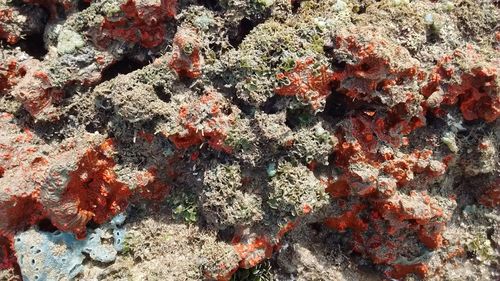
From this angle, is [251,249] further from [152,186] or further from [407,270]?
[407,270]

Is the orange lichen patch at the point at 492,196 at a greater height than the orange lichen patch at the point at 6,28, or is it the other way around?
the orange lichen patch at the point at 6,28

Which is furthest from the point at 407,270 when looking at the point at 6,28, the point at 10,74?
the point at 6,28

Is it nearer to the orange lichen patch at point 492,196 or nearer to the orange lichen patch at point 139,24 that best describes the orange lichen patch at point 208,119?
the orange lichen patch at point 139,24

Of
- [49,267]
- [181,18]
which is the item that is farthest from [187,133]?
[49,267]

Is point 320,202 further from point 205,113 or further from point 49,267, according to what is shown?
point 49,267

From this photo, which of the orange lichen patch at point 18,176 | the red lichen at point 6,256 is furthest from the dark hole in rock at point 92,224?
the red lichen at point 6,256

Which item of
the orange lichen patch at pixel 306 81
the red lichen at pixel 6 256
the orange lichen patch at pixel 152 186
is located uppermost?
the orange lichen patch at pixel 306 81

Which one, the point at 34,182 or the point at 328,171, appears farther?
the point at 328,171
